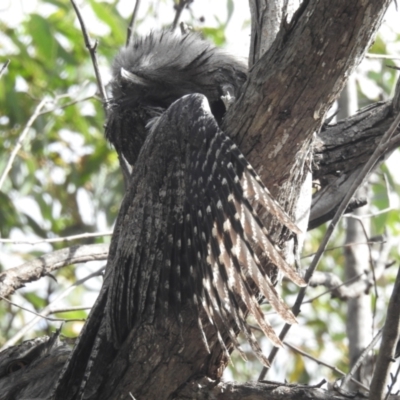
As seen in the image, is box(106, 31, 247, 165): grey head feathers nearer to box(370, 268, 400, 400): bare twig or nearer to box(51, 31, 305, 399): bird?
box(51, 31, 305, 399): bird

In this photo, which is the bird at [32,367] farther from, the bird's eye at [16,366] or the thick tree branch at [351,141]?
the thick tree branch at [351,141]

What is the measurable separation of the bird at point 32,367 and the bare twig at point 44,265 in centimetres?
53

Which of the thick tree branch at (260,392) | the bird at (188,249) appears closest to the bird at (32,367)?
the bird at (188,249)

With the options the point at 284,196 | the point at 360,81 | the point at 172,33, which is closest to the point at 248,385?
the point at 284,196

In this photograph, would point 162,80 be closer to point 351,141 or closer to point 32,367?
point 351,141

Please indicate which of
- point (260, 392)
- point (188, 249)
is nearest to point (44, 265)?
point (188, 249)

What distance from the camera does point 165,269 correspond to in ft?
9.15

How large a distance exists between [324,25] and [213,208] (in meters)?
0.73

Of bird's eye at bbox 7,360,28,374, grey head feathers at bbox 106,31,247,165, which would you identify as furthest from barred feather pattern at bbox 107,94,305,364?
grey head feathers at bbox 106,31,247,165

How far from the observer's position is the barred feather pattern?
2.61m

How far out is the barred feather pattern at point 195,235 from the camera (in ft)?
8.57

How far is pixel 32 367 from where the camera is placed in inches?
129

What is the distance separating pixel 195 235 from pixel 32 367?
107 cm

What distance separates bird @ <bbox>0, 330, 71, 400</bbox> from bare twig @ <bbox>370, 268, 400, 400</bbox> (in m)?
1.44
